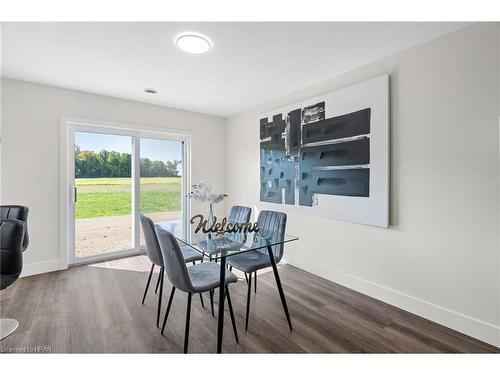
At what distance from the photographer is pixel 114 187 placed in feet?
12.1

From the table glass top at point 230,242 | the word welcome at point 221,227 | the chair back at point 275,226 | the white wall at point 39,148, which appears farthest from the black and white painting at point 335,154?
the white wall at point 39,148

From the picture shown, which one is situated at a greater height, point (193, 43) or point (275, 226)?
point (193, 43)

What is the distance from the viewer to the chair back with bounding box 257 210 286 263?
227 cm

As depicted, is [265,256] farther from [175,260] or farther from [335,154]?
[335,154]

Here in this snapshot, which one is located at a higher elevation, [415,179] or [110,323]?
[415,179]

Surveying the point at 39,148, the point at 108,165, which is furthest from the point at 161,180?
the point at 39,148

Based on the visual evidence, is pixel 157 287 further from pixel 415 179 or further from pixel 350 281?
pixel 415 179

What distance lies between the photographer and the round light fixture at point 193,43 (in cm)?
201

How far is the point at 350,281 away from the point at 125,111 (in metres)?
3.74

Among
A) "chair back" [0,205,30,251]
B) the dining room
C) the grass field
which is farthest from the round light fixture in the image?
the grass field

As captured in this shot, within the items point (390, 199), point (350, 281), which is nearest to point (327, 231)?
point (350, 281)

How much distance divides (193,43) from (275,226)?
1.77 metres
